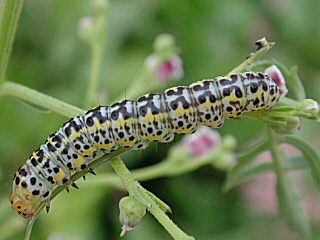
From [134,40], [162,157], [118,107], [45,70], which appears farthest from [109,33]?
[118,107]

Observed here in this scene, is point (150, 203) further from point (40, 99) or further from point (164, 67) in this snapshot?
point (164, 67)

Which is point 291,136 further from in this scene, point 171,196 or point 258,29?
point 258,29

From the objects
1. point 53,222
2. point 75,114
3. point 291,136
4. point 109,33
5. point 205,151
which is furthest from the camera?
point 109,33

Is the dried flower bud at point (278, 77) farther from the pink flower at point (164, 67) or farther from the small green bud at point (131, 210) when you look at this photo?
the pink flower at point (164, 67)

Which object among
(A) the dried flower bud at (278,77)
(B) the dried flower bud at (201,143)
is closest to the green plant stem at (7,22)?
(A) the dried flower bud at (278,77)

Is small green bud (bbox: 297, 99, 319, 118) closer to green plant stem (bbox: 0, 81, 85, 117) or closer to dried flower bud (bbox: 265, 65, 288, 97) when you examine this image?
dried flower bud (bbox: 265, 65, 288, 97)

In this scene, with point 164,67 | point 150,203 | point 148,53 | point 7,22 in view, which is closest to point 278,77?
point 150,203
